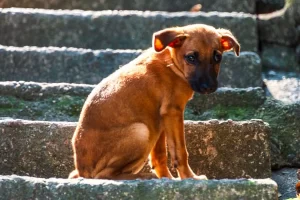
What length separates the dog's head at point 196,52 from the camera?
561 centimetres

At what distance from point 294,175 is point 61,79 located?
2.65 m

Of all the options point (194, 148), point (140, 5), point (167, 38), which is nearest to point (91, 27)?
point (140, 5)

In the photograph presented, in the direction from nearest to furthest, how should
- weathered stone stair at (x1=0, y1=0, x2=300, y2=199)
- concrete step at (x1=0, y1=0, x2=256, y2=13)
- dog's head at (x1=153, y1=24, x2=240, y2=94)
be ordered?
weathered stone stair at (x1=0, y1=0, x2=300, y2=199) < dog's head at (x1=153, y1=24, x2=240, y2=94) < concrete step at (x1=0, y1=0, x2=256, y2=13)

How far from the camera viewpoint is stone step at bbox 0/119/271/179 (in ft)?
20.2

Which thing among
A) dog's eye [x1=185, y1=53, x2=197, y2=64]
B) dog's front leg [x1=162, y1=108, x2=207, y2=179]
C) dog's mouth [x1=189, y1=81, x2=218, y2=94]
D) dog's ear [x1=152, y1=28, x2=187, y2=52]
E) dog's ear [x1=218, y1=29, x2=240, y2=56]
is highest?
dog's ear [x1=152, y1=28, x2=187, y2=52]

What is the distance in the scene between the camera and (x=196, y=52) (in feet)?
18.7

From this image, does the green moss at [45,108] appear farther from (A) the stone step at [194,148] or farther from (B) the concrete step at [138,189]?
(B) the concrete step at [138,189]

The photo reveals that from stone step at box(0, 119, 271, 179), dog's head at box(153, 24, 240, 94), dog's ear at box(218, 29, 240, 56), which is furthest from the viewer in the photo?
stone step at box(0, 119, 271, 179)

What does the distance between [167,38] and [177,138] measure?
2.28 feet

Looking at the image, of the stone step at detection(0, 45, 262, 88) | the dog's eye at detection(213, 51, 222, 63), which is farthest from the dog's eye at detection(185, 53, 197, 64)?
the stone step at detection(0, 45, 262, 88)

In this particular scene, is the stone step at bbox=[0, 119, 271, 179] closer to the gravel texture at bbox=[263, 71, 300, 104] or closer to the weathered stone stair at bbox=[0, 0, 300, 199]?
the weathered stone stair at bbox=[0, 0, 300, 199]

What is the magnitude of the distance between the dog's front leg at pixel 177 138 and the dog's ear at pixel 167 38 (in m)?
0.45

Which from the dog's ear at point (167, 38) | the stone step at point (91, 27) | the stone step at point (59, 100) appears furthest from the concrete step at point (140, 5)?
the dog's ear at point (167, 38)

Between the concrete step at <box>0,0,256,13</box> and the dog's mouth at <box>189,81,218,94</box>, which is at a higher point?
the dog's mouth at <box>189,81,218,94</box>
